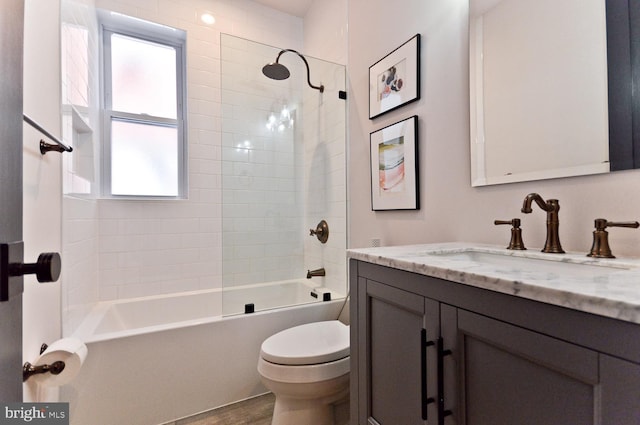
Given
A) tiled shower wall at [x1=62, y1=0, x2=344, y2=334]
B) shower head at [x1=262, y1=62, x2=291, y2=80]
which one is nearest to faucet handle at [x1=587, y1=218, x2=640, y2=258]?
shower head at [x1=262, y1=62, x2=291, y2=80]

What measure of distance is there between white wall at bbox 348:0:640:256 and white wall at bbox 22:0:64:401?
1617 millimetres

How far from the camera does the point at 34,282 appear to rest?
1.03 m

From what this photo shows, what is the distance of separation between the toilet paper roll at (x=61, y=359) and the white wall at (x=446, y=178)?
4.97ft

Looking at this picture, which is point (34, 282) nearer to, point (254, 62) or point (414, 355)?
point (414, 355)

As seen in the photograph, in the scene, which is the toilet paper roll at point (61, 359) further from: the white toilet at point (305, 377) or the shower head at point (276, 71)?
the shower head at point (276, 71)

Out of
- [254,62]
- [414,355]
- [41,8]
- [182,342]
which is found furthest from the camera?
[254,62]

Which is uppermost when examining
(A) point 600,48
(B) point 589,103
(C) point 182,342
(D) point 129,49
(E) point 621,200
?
(D) point 129,49

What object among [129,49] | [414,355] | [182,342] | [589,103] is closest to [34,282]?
[182,342]

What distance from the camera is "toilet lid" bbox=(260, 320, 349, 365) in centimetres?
136

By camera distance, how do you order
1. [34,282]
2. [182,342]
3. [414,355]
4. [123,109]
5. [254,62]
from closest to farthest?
[414,355] → [34,282] → [182,342] → [254,62] → [123,109]

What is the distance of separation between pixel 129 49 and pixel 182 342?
92.1 inches

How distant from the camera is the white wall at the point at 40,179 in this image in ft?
3.23

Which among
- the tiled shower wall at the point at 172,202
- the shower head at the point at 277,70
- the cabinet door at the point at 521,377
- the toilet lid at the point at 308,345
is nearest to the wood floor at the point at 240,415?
the toilet lid at the point at 308,345

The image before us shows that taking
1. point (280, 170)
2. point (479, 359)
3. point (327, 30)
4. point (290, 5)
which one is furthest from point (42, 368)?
point (290, 5)
